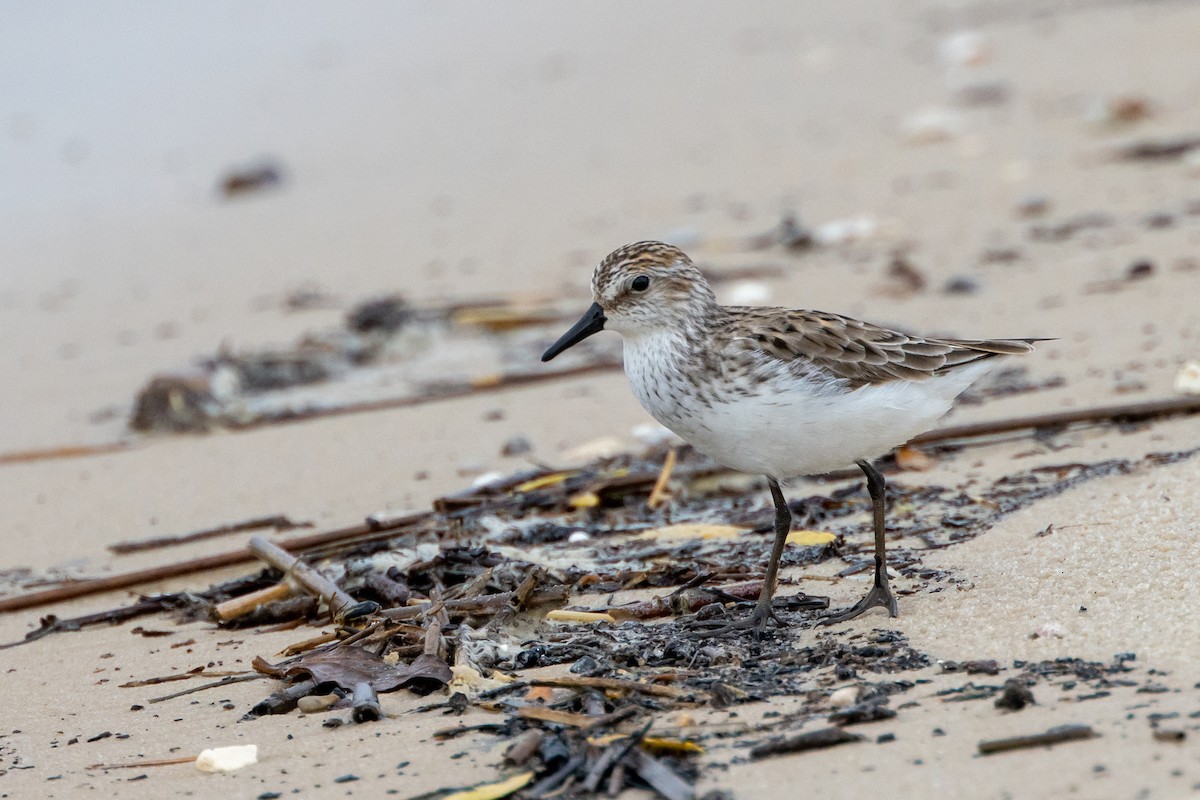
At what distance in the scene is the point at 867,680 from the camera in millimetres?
3689

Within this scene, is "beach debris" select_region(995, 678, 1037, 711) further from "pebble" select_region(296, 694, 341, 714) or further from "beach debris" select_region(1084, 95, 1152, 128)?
"beach debris" select_region(1084, 95, 1152, 128)

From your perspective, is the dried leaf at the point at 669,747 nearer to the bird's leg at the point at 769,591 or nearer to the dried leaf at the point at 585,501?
the bird's leg at the point at 769,591

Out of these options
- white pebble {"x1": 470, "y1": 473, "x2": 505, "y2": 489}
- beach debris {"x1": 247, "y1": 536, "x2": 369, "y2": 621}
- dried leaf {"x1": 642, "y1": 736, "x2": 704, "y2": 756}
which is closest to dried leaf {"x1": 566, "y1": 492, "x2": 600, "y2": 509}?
white pebble {"x1": 470, "y1": 473, "x2": 505, "y2": 489}

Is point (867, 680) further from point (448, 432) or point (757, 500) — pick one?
point (448, 432)

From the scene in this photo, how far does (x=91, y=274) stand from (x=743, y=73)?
18.9 ft

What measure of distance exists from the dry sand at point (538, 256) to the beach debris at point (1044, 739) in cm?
3

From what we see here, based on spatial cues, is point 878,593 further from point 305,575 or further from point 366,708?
point 305,575

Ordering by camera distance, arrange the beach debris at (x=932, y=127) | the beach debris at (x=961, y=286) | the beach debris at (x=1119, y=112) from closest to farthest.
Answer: the beach debris at (x=961, y=286) < the beach debris at (x=1119, y=112) < the beach debris at (x=932, y=127)

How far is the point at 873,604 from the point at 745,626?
0.38 metres

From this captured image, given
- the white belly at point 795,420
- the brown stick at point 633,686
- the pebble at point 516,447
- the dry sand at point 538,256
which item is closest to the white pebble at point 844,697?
the dry sand at point 538,256

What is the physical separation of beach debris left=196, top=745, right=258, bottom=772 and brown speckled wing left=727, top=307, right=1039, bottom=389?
185 centimetres

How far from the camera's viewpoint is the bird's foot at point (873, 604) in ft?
13.7

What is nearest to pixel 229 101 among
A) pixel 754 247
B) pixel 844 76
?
pixel 844 76

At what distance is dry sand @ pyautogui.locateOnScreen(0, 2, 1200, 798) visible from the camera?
12.3 ft
